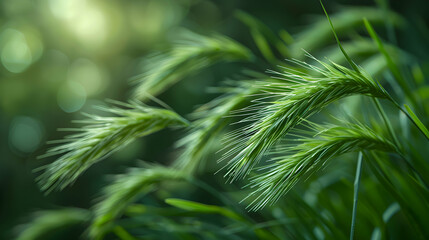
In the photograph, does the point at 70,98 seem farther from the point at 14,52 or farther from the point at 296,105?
the point at 296,105

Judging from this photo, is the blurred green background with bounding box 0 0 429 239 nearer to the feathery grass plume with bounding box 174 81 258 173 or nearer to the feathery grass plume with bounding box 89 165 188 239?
the feathery grass plume with bounding box 89 165 188 239

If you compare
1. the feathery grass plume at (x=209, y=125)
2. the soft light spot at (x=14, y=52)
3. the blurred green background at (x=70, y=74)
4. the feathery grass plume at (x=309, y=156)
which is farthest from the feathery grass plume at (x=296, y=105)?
the soft light spot at (x=14, y=52)

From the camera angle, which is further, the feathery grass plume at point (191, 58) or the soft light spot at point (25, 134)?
the soft light spot at point (25, 134)

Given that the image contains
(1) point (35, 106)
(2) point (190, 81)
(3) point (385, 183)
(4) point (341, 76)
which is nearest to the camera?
(4) point (341, 76)

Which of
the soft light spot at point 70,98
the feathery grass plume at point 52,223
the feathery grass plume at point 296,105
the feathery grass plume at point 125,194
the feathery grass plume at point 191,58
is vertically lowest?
the feathery grass plume at point 52,223

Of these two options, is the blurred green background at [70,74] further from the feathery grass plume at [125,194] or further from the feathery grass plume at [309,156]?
the feathery grass plume at [309,156]

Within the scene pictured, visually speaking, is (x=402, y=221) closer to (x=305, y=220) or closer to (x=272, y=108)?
(x=305, y=220)

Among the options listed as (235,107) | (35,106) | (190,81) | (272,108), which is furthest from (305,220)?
(35,106)
